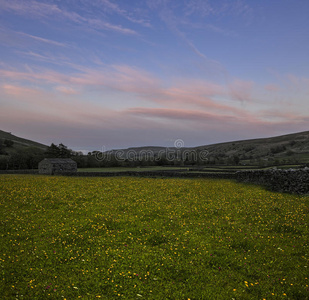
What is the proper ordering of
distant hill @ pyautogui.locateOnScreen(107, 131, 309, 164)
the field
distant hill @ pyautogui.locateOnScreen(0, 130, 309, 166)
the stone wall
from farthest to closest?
distant hill @ pyautogui.locateOnScreen(107, 131, 309, 164) → distant hill @ pyautogui.locateOnScreen(0, 130, 309, 166) → the stone wall → the field

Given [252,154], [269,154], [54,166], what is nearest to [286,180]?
[54,166]

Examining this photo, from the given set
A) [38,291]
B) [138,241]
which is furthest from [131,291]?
[138,241]

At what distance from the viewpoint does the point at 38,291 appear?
672 centimetres

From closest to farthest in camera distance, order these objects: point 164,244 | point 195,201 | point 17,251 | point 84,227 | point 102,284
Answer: point 102,284, point 17,251, point 164,244, point 84,227, point 195,201

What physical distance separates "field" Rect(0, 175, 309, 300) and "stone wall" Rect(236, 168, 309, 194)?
8892 millimetres

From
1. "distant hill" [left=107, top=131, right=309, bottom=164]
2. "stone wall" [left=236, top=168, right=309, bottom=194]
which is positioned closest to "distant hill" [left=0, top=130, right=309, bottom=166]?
"distant hill" [left=107, top=131, right=309, bottom=164]

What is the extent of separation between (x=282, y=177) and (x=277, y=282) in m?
22.1

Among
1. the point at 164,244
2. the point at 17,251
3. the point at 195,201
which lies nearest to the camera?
the point at 17,251

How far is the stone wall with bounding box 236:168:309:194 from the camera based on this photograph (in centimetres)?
2333

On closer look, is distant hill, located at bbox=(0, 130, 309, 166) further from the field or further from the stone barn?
the field

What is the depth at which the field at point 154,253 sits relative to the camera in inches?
272

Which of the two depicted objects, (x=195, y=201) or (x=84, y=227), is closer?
(x=84, y=227)

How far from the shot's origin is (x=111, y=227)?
12312 millimetres

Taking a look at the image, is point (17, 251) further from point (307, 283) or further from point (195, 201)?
point (195, 201)
